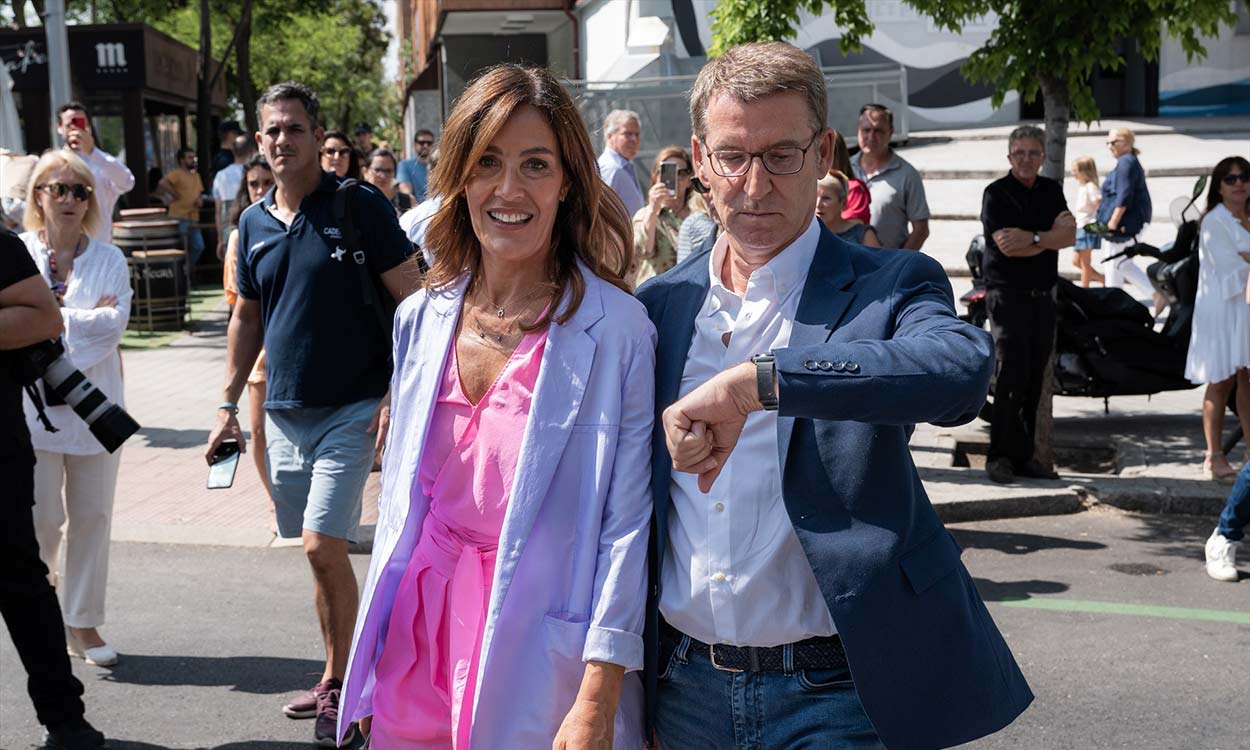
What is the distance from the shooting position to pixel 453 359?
2939 millimetres

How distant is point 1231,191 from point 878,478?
290 inches

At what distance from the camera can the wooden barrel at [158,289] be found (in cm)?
1752

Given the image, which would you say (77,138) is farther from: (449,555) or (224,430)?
(449,555)

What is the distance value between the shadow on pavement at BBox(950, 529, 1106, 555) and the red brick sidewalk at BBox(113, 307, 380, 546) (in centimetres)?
325

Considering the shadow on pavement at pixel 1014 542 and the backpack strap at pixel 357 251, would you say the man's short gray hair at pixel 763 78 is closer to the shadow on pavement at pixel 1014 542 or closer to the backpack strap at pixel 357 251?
the backpack strap at pixel 357 251

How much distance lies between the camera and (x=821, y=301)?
2.46 metres

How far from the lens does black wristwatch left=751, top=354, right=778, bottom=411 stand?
212 centimetres

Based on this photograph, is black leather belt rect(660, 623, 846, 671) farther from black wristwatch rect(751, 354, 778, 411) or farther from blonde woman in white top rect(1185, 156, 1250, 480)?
blonde woman in white top rect(1185, 156, 1250, 480)

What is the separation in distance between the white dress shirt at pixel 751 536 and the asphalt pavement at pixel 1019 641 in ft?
9.10

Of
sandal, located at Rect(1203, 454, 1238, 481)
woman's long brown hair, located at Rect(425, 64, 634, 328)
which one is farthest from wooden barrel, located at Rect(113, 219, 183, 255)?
woman's long brown hair, located at Rect(425, 64, 634, 328)

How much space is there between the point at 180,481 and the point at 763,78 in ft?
25.2

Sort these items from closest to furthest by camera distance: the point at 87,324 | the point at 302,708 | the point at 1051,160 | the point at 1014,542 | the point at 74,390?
the point at 74,390
the point at 302,708
the point at 87,324
the point at 1014,542
the point at 1051,160

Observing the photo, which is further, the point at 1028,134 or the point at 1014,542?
the point at 1028,134

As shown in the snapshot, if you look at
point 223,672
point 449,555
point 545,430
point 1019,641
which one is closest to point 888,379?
point 545,430
